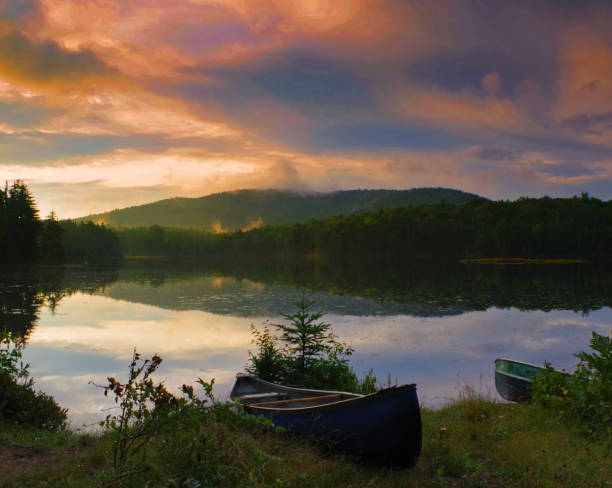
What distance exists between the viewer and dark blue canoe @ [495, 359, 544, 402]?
12.9 m

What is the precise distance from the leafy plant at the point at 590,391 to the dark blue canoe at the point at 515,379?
1290mm

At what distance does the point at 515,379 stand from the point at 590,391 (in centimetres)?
300

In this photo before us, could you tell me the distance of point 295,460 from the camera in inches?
297

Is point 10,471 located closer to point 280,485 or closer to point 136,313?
point 280,485

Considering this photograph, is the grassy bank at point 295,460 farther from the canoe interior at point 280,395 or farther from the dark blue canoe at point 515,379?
the dark blue canoe at point 515,379

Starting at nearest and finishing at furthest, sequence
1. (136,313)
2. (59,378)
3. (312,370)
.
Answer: (312,370) < (59,378) < (136,313)

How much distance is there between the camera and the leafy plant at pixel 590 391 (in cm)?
986

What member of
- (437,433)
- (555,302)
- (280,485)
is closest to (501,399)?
(437,433)

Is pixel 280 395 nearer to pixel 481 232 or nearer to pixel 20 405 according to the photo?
pixel 20 405

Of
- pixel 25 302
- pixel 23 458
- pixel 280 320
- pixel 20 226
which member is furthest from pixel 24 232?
pixel 23 458

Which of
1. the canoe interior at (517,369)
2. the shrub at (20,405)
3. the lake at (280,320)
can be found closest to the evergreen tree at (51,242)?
the lake at (280,320)

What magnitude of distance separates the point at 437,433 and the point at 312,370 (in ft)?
14.4

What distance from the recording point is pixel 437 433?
10.2 metres

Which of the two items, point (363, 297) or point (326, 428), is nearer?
point (326, 428)
